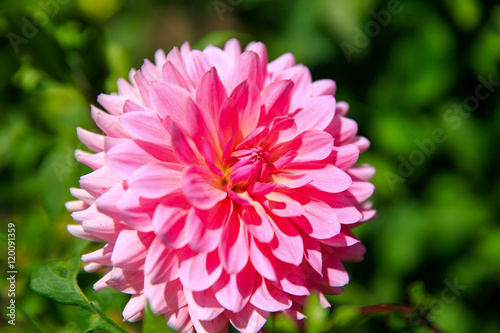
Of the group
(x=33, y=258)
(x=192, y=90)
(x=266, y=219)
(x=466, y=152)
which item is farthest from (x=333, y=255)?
(x=466, y=152)

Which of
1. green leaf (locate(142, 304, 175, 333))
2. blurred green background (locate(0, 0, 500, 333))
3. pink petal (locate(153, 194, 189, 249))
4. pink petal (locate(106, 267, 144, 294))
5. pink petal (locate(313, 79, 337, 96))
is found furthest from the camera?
blurred green background (locate(0, 0, 500, 333))

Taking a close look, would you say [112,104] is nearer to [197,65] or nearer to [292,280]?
[197,65]

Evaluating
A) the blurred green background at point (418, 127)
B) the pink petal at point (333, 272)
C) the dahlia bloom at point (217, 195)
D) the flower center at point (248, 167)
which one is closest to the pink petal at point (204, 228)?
the dahlia bloom at point (217, 195)

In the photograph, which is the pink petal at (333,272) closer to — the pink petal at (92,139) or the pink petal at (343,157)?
the pink petal at (343,157)

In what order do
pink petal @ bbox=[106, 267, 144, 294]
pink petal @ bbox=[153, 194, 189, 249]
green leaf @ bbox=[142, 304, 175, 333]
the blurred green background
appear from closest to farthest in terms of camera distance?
green leaf @ bbox=[142, 304, 175, 333], pink petal @ bbox=[153, 194, 189, 249], pink petal @ bbox=[106, 267, 144, 294], the blurred green background

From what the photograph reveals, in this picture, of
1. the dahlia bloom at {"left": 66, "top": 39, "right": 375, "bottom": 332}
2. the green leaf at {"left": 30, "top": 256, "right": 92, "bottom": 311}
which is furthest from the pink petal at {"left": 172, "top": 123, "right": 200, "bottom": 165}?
the green leaf at {"left": 30, "top": 256, "right": 92, "bottom": 311}

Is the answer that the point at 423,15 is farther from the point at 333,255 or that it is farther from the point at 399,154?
the point at 333,255

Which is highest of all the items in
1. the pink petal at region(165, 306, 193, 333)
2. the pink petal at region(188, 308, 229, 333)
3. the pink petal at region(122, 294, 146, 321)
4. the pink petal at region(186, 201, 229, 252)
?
the pink petal at region(186, 201, 229, 252)

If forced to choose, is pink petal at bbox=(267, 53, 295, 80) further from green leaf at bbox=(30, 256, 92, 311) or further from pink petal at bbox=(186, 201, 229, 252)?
green leaf at bbox=(30, 256, 92, 311)

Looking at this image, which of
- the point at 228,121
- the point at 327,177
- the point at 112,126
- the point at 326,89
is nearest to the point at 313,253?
the point at 327,177
